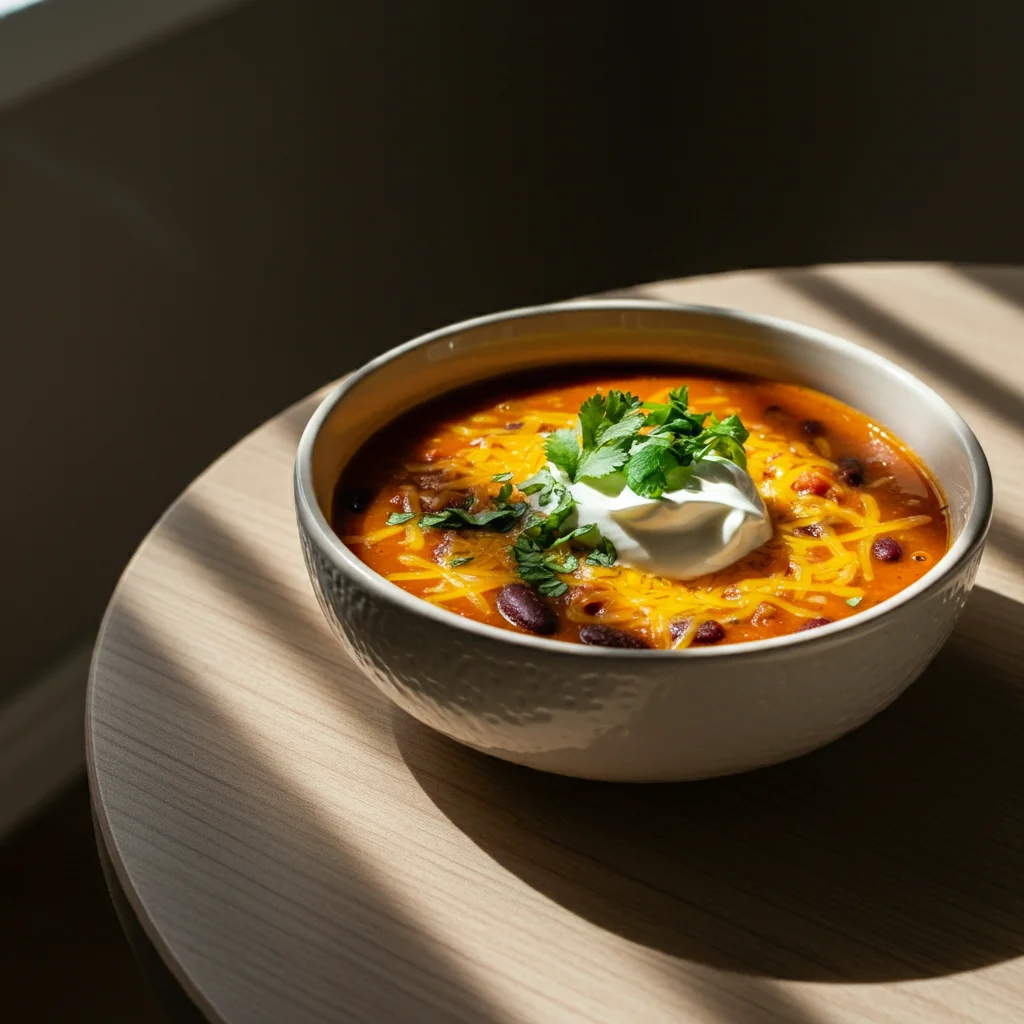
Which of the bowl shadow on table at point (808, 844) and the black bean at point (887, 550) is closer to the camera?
the bowl shadow on table at point (808, 844)

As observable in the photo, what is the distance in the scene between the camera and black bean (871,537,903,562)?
3.11 feet

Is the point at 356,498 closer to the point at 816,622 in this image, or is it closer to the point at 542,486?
the point at 542,486

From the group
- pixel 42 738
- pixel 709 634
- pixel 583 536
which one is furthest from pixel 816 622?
pixel 42 738

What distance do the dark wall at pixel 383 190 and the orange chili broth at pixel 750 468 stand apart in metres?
1.15

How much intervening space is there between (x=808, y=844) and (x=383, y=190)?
81.1 inches

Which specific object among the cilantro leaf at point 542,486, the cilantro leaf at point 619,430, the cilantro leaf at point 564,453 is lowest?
the cilantro leaf at point 542,486

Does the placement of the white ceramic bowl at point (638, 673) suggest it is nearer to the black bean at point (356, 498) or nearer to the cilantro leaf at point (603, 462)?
the black bean at point (356, 498)

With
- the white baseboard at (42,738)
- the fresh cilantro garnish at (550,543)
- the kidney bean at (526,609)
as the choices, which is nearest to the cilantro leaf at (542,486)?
the fresh cilantro garnish at (550,543)

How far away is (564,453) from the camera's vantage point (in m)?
1.01

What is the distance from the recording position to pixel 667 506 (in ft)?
3.07

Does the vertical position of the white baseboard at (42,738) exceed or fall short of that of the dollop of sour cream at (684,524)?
it falls short

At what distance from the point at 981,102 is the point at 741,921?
2479mm

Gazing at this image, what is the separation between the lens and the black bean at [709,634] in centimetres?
86

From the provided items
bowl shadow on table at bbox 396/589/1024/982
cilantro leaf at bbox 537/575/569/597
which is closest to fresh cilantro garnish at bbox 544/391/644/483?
cilantro leaf at bbox 537/575/569/597
